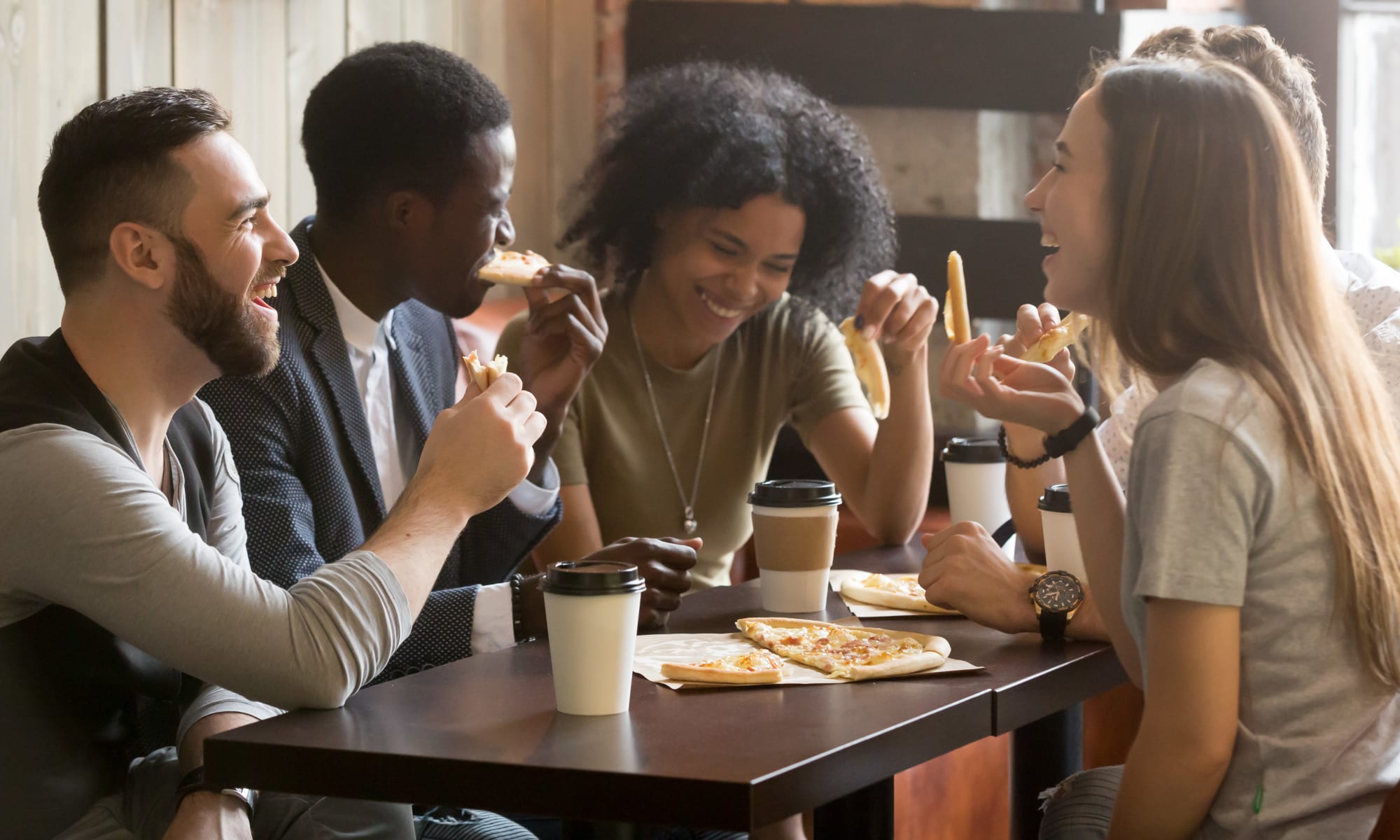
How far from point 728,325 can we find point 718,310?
1.6 inches

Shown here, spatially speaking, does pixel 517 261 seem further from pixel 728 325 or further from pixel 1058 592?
pixel 1058 592

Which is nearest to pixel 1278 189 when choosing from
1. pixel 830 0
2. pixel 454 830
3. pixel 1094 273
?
pixel 1094 273

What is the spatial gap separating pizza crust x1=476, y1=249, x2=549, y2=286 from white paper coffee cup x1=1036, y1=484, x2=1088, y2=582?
Result: 1.01 m

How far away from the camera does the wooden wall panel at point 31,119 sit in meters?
2.17

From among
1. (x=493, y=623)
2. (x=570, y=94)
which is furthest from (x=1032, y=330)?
(x=570, y=94)

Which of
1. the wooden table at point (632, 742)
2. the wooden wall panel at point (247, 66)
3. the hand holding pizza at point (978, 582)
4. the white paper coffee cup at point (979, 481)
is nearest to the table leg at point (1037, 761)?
the white paper coffee cup at point (979, 481)

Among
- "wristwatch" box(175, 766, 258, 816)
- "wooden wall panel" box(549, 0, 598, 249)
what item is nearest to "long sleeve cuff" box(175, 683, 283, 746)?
"wristwatch" box(175, 766, 258, 816)

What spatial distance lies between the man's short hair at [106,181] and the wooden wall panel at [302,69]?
54.1 inches

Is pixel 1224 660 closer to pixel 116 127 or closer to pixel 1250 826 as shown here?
pixel 1250 826

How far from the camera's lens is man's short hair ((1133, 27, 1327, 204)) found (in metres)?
2.11

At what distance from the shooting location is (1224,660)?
1.26m

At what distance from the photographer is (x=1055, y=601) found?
1.69m

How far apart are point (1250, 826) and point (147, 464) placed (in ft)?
4.01

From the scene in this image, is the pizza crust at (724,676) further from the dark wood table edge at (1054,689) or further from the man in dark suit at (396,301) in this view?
the man in dark suit at (396,301)
